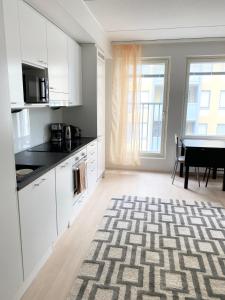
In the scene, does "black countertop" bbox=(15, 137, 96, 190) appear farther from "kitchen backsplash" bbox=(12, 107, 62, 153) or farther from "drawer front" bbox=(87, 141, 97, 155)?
"drawer front" bbox=(87, 141, 97, 155)

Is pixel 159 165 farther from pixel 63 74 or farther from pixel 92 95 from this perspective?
pixel 63 74

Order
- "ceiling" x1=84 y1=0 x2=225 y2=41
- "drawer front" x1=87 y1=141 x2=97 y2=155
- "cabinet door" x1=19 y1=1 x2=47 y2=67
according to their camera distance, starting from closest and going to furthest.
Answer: "cabinet door" x1=19 y1=1 x2=47 y2=67, "ceiling" x1=84 y1=0 x2=225 y2=41, "drawer front" x1=87 y1=141 x2=97 y2=155

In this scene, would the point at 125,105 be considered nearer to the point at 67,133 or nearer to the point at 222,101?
the point at 67,133

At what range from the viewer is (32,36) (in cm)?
219

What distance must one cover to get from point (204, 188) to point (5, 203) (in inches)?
138

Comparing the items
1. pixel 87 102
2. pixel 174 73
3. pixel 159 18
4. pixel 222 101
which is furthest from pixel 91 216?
pixel 222 101

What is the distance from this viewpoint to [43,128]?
3.31 meters

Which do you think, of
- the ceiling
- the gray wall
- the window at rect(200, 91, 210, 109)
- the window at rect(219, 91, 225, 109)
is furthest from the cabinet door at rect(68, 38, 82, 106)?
the window at rect(219, 91, 225, 109)

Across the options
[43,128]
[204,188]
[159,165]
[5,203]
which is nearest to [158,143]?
[159,165]

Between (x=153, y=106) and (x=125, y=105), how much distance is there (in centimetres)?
61

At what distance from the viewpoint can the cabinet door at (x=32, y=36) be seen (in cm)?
203

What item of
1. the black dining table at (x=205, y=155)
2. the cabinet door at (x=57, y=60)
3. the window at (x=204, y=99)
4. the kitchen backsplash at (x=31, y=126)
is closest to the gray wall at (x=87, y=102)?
the kitchen backsplash at (x=31, y=126)

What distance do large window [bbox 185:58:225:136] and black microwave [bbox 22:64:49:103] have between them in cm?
315

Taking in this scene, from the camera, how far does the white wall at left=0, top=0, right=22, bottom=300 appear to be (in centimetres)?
144
